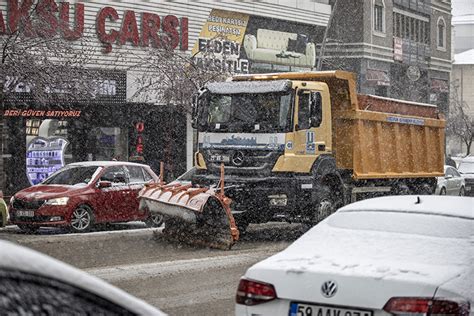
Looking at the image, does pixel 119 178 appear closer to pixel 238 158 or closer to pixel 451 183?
pixel 238 158

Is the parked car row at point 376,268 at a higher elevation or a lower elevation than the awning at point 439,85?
lower

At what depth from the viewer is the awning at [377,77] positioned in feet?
137

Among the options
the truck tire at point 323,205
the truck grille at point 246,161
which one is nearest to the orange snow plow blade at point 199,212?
the truck grille at point 246,161

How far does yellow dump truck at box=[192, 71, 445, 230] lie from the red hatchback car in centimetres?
181

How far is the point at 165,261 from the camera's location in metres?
12.6

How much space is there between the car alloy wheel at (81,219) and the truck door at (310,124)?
14.4 ft

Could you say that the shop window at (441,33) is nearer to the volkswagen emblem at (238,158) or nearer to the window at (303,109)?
the window at (303,109)

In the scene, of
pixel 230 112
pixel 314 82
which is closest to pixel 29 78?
pixel 230 112

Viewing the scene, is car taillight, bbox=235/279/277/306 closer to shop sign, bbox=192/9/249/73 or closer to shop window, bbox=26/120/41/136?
shop window, bbox=26/120/41/136

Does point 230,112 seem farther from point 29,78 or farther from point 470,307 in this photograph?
point 470,307

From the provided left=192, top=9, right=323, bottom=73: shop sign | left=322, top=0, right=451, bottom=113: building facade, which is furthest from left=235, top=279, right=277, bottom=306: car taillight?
left=322, top=0, right=451, bottom=113: building facade

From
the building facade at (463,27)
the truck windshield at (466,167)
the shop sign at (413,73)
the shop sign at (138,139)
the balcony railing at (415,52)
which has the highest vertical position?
the building facade at (463,27)

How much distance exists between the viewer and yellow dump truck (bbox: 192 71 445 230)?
15.3 meters

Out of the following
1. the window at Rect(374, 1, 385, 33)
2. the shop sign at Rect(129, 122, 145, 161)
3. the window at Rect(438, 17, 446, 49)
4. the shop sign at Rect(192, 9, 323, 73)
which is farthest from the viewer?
the window at Rect(438, 17, 446, 49)
